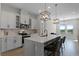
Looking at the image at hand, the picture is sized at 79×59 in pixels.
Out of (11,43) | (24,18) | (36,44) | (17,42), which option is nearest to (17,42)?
(17,42)

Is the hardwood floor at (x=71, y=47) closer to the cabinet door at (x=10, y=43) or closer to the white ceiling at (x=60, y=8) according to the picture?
the white ceiling at (x=60, y=8)

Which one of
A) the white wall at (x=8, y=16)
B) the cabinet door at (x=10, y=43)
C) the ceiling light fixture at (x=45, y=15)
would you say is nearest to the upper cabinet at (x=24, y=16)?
the white wall at (x=8, y=16)

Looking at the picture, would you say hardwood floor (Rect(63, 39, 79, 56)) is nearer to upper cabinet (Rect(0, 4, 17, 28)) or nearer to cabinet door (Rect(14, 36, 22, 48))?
cabinet door (Rect(14, 36, 22, 48))

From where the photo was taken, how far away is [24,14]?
2.08 m

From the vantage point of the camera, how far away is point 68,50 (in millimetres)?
2066

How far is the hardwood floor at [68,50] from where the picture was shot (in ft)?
6.55

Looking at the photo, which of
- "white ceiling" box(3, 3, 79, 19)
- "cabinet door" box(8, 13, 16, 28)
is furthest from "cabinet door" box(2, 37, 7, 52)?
"white ceiling" box(3, 3, 79, 19)

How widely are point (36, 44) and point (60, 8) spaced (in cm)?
94

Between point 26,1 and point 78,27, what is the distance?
1.27 m

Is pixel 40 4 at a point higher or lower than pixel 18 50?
higher

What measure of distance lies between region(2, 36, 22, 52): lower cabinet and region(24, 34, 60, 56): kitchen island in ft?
0.52

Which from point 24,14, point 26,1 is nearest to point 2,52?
point 24,14

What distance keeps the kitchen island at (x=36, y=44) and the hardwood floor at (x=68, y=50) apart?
0.15 m

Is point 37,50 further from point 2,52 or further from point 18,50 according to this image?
point 2,52
